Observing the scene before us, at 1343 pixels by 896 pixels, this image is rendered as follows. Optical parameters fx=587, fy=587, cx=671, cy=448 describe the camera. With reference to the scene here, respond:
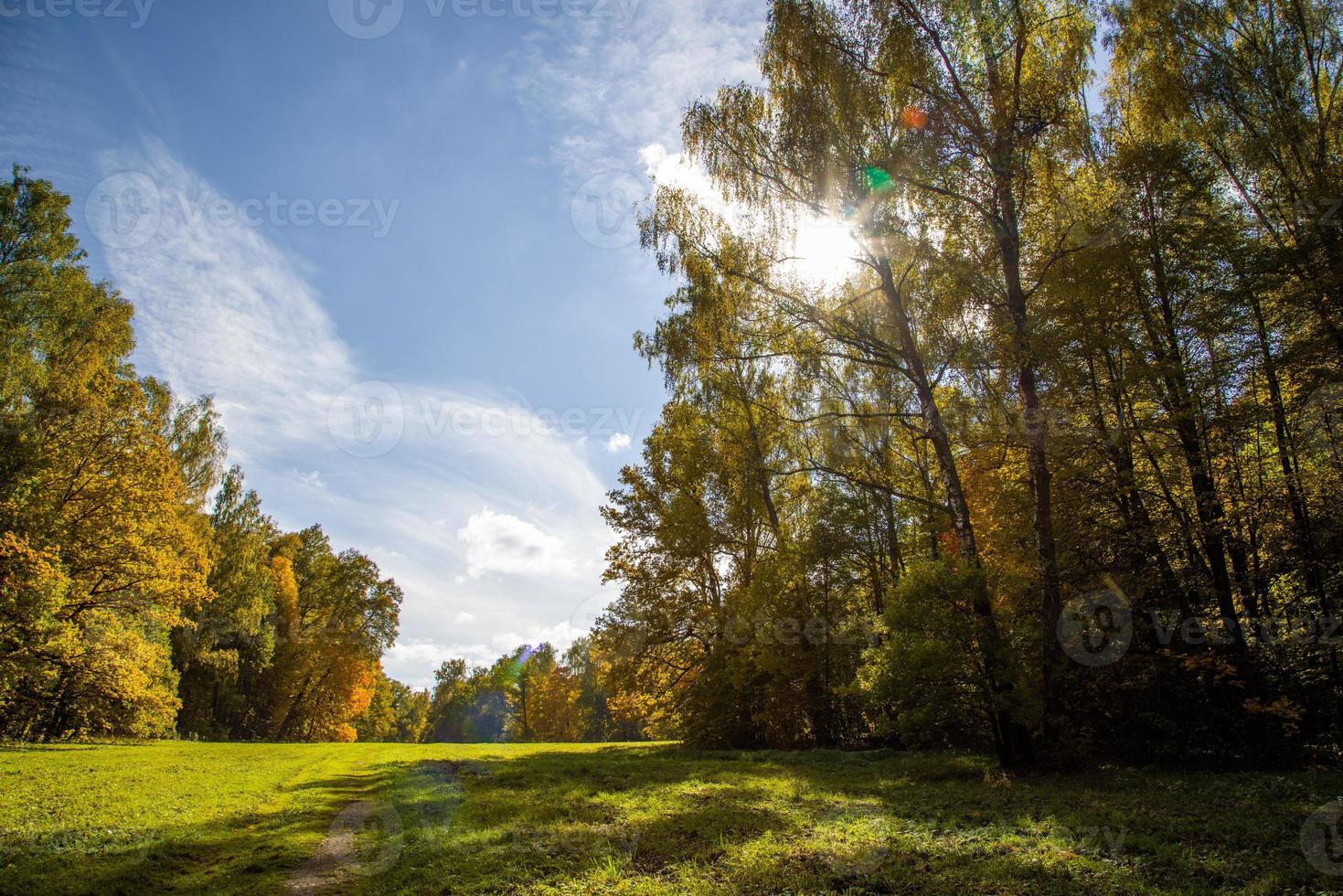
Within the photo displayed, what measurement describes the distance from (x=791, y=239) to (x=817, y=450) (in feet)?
32.4

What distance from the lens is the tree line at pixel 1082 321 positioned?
1096cm

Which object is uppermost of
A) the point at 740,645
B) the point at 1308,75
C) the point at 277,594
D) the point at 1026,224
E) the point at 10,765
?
the point at 1308,75

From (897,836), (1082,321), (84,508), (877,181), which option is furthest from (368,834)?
(84,508)

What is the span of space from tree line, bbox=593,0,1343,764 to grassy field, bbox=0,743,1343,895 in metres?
2.28

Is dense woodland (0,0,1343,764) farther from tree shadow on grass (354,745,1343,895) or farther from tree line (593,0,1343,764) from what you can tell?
tree shadow on grass (354,745,1343,895)

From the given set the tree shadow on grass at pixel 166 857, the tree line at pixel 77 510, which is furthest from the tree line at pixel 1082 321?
the tree line at pixel 77 510

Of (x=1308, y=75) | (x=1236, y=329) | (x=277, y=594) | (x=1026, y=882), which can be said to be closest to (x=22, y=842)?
(x=1026, y=882)

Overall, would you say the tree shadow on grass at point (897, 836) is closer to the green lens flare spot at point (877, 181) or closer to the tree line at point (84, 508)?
the green lens flare spot at point (877, 181)

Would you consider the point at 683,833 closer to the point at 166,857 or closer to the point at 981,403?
the point at 166,857

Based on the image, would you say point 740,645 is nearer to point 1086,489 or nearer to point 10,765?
point 1086,489

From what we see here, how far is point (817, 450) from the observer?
22703 mm

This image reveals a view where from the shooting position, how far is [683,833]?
7.03 m

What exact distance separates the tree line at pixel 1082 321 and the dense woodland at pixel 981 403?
78mm

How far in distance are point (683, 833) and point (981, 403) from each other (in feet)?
42.7
